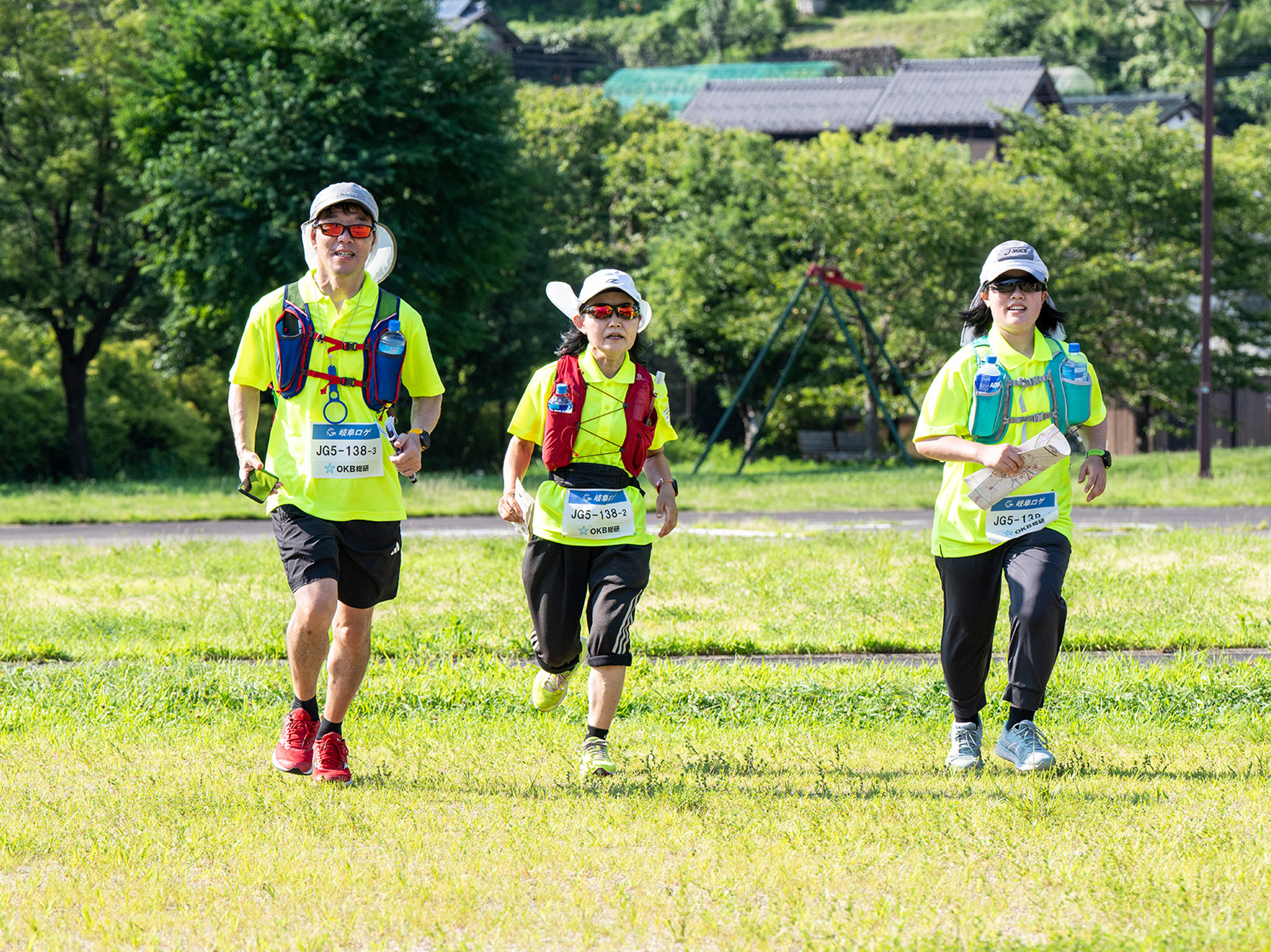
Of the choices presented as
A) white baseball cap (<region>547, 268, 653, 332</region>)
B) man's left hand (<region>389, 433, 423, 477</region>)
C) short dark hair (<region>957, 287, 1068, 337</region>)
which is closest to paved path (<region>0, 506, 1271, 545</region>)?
short dark hair (<region>957, 287, 1068, 337</region>)

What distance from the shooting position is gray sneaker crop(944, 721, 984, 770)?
5672 mm

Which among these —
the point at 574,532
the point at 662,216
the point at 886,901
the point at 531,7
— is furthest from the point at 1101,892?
the point at 531,7

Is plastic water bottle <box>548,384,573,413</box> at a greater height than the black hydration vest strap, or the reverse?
plastic water bottle <box>548,384,573,413</box>

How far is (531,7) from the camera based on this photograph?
130250 mm

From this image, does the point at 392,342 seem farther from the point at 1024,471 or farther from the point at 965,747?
the point at 965,747

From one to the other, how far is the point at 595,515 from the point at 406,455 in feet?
2.50

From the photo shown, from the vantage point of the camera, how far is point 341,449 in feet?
17.8

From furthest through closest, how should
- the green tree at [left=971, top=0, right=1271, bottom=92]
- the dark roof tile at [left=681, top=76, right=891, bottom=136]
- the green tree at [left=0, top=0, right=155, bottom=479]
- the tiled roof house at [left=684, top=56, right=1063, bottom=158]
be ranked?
the green tree at [left=971, top=0, right=1271, bottom=92], the dark roof tile at [left=681, top=76, right=891, bottom=136], the tiled roof house at [left=684, top=56, right=1063, bottom=158], the green tree at [left=0, top=0, right=155, bottom=479]

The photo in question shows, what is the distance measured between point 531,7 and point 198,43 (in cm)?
10714

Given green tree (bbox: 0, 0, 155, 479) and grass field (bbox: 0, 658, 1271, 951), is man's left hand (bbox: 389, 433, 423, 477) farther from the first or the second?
green tree (bbox: 0, 0, 155, 479)

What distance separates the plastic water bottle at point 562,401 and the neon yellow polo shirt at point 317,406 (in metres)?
0.48

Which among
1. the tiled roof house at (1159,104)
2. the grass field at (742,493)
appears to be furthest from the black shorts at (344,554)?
the tiled roof house at (1159,104)

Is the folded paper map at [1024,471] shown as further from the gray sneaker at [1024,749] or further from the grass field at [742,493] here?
the grass field at [742,493]

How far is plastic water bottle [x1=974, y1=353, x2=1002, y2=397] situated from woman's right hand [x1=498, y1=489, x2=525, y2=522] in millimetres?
1784
